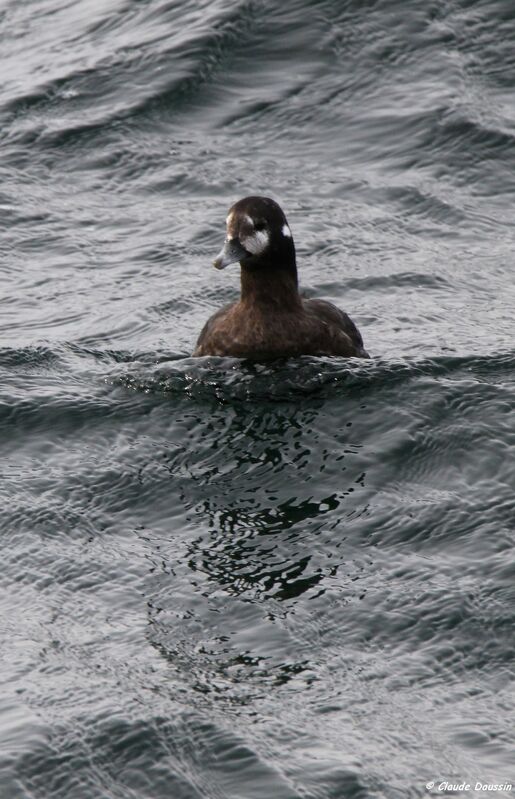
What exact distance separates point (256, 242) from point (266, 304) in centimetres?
38

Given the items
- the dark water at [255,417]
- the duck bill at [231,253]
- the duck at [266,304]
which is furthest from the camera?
the duck at [266,304]

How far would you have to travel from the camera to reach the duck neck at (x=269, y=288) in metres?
9.35

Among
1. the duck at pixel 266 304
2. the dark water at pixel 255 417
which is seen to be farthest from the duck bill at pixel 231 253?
the dark water at pixel 255 417

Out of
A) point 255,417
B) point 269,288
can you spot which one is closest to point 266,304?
point 269,288

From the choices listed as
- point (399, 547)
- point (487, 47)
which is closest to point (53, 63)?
point (487, 47)

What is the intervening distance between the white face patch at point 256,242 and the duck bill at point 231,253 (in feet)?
0.11

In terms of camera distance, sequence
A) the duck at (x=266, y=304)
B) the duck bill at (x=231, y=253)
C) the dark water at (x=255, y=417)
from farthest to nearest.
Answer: the duck at (x=266, y=304), the duck bill at (x=231, y=253), the dark water at (x=255, y=417)

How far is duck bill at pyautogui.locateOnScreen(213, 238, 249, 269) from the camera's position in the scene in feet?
30.1

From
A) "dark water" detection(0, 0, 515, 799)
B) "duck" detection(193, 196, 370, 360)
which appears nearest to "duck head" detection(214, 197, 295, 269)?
"duck" detection(193, 196, 370, 360)

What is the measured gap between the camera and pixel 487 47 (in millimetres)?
14461

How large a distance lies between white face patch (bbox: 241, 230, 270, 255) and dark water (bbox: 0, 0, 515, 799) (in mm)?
719

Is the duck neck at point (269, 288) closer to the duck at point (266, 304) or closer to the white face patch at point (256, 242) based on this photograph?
the duck at point (266, 304)

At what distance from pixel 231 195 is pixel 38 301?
232 cm

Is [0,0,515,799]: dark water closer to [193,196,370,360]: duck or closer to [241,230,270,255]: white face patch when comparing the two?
[193,196,370,360]: duck
